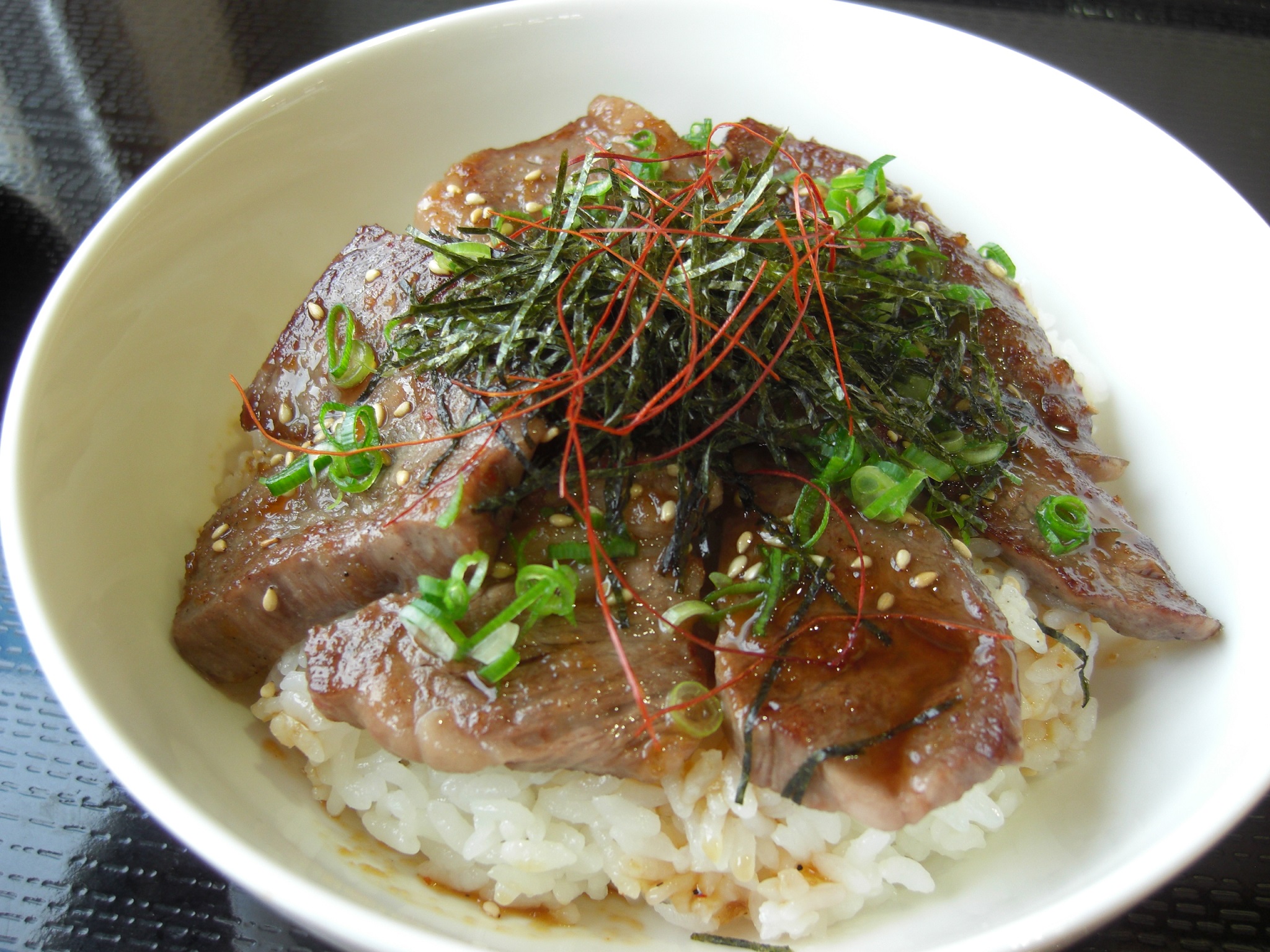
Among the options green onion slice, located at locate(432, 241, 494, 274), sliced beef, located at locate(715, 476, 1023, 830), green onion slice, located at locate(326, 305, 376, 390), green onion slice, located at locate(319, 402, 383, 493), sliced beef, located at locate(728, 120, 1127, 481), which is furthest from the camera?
sliced beef, located at locate(728, 120, 1127, 481)

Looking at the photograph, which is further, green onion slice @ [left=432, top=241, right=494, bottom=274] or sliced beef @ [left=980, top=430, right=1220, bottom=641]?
green onion slice @ [left=432, top=241, right=494, bottom=274]

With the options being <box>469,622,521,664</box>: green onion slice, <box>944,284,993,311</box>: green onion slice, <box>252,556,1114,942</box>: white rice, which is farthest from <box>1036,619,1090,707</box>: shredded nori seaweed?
<box>469,622,521,664</box>: green onion slice

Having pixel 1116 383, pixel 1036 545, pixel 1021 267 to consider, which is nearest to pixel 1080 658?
pixel 1036 545

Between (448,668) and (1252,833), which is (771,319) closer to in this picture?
(448,668)

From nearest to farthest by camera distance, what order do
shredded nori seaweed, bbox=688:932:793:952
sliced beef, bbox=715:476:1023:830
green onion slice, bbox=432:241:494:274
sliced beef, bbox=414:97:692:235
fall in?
sliced beef, bbox=715:476:1023:830
shredded nori seaweed, bbox=688:932:793:952
green onion slice, bbox=432:241:494:274
sliced beef, bbox=414:97:692:235

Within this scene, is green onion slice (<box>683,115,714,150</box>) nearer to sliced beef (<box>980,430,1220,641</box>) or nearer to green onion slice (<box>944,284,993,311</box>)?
green onion slice (<box>944,284,993,311</box>)

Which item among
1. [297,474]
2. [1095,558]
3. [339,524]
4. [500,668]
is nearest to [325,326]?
[297,474]

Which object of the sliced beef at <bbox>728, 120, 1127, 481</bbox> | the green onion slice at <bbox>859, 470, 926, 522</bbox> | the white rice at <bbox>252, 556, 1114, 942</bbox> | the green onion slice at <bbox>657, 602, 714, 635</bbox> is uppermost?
the sliced beef at <bbox>728, 120, 1127, 481</bbox>

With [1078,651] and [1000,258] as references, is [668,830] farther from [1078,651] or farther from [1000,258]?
[1000,258]
